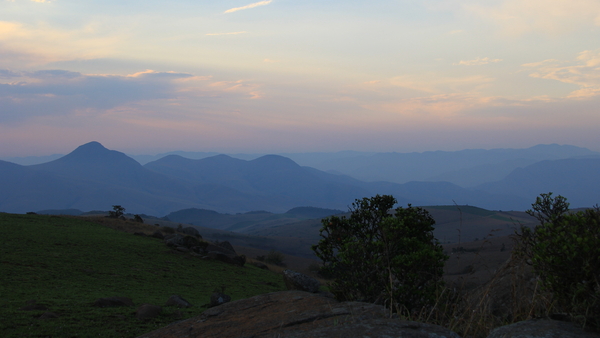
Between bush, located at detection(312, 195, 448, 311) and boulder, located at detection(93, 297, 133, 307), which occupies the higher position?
bush, located at detection(312, 195, 448, 311)

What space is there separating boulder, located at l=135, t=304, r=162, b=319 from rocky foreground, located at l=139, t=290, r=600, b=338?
5.68 m

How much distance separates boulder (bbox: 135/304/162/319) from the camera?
43.9 ft

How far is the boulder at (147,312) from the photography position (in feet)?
43.9

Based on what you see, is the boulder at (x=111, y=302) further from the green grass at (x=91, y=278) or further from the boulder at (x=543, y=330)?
the boulder at (x=543, y=330)

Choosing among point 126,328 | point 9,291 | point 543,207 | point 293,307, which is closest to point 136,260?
point 9,291

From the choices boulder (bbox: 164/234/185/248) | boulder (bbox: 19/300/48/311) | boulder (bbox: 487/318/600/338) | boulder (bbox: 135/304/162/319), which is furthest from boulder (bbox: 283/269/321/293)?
boulder (bbox: 164/234/185/248)

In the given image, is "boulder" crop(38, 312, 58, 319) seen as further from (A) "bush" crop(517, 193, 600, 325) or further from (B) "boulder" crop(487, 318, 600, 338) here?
(A) "bush" crop(517, 193, 600, 325)

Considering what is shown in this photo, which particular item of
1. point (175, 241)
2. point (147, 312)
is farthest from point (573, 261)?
point (175, 241)

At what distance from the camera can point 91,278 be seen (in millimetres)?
20297

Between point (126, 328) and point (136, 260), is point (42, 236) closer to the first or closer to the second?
point (136, 260)

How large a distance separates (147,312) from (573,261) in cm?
1353

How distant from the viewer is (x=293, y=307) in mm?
7141

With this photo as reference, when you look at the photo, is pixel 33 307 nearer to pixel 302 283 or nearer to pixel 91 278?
pixel 91 278

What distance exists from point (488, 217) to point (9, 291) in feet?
498
